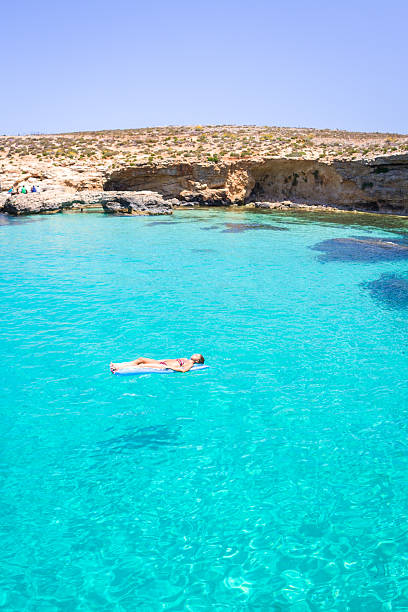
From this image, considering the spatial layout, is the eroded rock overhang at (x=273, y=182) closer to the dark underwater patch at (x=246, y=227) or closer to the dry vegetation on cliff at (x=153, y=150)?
the dry vegetation on cliff at (x=153, y=150)

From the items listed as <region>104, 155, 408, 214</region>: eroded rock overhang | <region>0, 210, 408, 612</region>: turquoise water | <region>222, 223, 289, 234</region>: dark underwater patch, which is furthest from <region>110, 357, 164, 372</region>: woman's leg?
<region>104, 155, 408, 214</region>: eroded rock overhang

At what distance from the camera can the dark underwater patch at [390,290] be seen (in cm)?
1391

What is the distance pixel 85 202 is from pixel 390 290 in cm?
2487

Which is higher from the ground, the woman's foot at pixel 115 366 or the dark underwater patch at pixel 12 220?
the dark underwater patch at pixel 12 220

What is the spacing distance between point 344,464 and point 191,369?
3432mm

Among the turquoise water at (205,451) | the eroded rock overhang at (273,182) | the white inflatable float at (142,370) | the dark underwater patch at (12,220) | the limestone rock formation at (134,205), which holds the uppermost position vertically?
the eroded rock overhang at (273,182)

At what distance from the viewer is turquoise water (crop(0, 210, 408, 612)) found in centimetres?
468

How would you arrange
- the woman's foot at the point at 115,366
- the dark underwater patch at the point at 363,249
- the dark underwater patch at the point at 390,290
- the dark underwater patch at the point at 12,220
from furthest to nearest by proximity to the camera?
the dark underwater patch at the point at 12,220
the dark underwater patch at the point at 363,249
the dark underwater patch at the point at 390,290
the woman's foot at the point at 115,366

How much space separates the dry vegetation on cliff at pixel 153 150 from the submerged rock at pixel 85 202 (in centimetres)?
325

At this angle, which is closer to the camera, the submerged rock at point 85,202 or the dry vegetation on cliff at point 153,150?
the submerged rock at point 85,202

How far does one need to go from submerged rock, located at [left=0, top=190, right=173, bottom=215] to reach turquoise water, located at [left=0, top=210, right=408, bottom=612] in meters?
18.7

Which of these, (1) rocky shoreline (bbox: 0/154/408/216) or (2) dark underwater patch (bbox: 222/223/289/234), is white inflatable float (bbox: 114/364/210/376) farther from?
(1) rocky shoreline (bbox: 0/154/408/216)

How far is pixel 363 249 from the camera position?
2208 cm

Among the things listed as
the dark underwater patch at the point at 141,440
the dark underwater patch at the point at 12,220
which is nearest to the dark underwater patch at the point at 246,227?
the dark underwater patch at the point at 12,220
